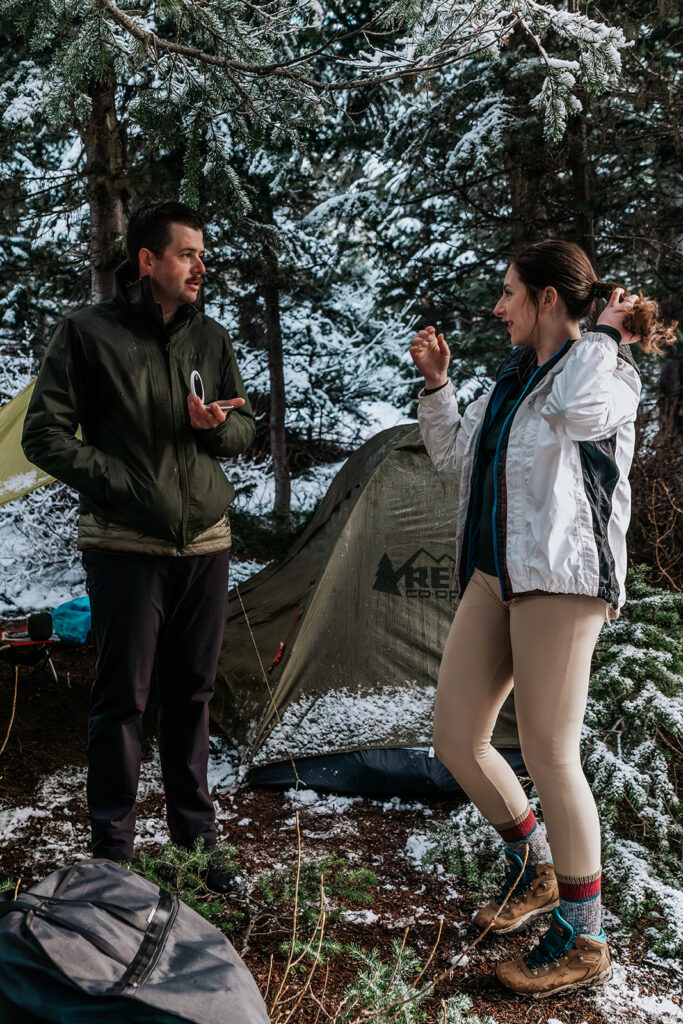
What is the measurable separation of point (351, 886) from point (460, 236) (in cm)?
721

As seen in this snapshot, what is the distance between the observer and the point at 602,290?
2207 millimetres

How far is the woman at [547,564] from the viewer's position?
2.03 meters

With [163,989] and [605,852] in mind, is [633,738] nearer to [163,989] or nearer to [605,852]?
[605,852]

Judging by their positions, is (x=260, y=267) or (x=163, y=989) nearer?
(x=163, y=989)

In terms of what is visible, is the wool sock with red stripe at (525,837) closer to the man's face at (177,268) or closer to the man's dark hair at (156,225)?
the man's face at (177,268)

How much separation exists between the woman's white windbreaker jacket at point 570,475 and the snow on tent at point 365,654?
1624 mm

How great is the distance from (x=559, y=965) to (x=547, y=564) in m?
1.07

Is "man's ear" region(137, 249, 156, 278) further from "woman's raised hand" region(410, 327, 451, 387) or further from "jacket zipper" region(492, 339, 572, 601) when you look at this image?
"jacket zipper" region(492, 339, 572, 601)

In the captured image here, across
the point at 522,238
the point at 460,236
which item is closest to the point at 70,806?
the point at 522,238

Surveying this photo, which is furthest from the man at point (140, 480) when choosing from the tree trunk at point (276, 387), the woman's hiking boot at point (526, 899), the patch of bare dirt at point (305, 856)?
the tree trunk at point (276, 387)

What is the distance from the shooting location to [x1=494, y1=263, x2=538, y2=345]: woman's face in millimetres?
2232

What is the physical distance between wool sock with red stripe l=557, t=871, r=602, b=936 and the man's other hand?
1.59 metres

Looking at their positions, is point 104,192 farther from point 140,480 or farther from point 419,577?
point 140,480

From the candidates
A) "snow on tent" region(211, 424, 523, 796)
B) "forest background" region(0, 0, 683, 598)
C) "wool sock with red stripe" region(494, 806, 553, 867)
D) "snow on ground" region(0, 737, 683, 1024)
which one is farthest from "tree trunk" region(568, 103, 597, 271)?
"wool sock with red stripe" region(494, 806, 553, 867)
